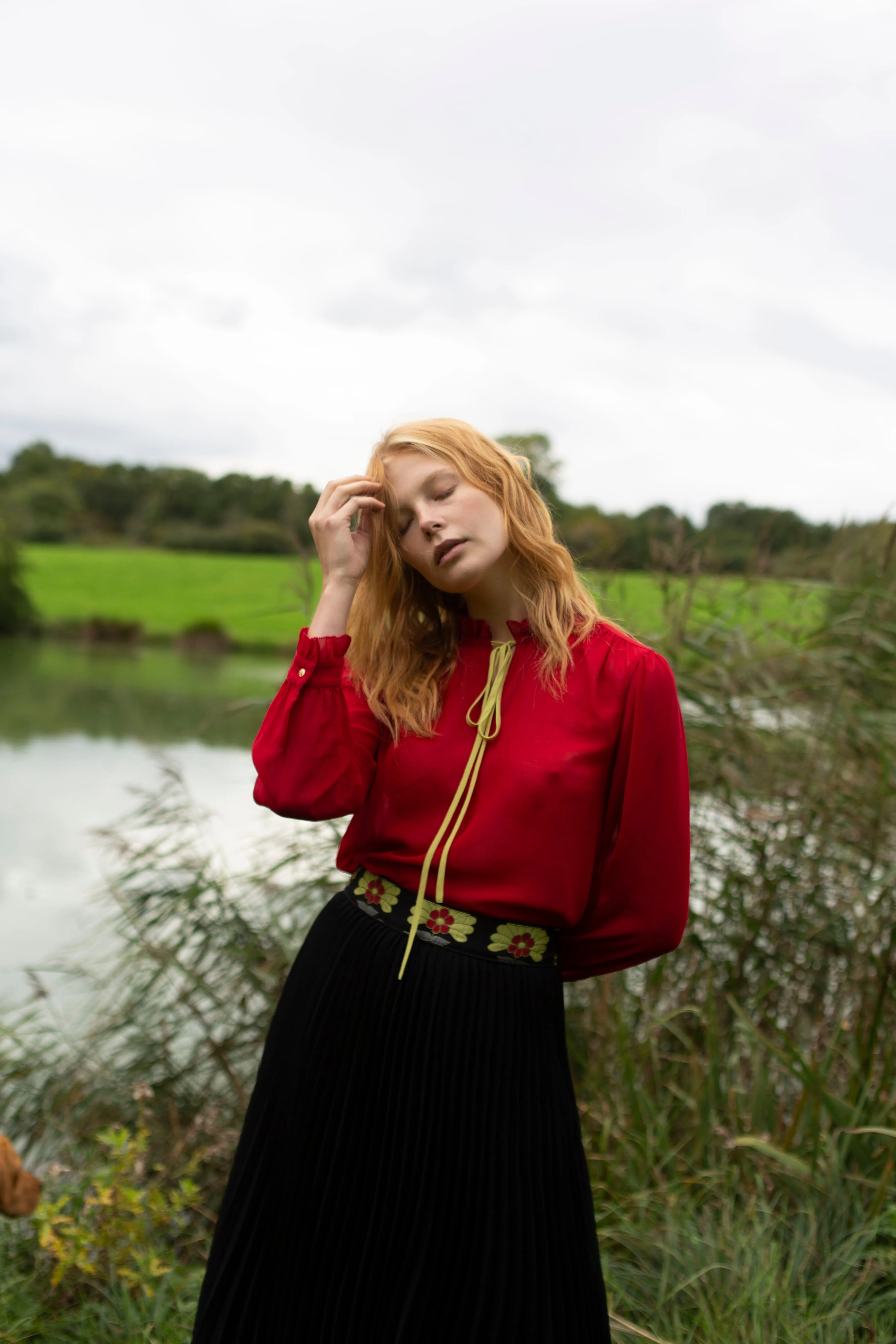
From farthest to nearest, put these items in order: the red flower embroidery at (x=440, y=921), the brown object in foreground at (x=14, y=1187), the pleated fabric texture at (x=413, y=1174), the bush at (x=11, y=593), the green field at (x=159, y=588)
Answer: the green field at (x=159, y=588)
the bush at (x=11, y=593)
the brown object in foreground at (x=14, y=1187)
the red flower embroidery at (x=440, y=921)
the pleated fabric texture at (x=413, y=1174)

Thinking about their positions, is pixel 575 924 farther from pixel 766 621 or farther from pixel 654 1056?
pixel 766 621

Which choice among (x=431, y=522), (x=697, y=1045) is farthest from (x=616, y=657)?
(x=697, y=1045)

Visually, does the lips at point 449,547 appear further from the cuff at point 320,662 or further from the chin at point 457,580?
the cuff at point 320,662

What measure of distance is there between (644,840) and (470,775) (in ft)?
0.87

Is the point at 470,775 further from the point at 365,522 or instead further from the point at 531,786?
the point at 365,522

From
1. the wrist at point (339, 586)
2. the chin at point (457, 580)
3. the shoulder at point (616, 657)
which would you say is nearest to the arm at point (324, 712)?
the wrist at point (339, 586)

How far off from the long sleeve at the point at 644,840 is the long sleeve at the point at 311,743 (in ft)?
1.28

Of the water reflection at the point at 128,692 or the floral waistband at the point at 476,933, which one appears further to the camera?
the water reflection at the point at 128,692

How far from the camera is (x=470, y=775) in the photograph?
57.5 inches

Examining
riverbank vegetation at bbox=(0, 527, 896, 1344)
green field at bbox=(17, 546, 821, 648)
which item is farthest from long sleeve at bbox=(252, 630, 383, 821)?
green field at bbox=(17, 546, 821, 648)

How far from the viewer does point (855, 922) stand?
281 cm

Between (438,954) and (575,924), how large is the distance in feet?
0.77

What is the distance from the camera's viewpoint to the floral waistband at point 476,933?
1.44 meters

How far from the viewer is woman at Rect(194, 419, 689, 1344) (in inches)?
54.1
